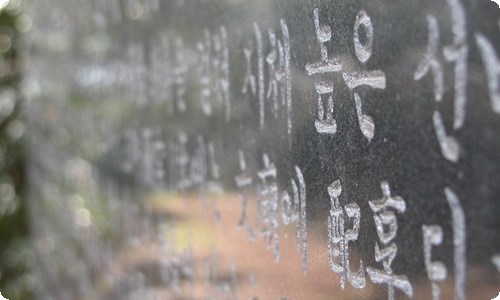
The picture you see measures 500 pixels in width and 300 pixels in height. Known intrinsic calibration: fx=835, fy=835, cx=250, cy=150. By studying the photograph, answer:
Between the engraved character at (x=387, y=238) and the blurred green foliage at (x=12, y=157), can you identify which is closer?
the engraved character at (x=387, y=238)

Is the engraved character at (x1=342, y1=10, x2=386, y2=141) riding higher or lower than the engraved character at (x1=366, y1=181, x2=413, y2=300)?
higher

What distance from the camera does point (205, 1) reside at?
1339mm

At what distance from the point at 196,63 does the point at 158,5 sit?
30 centimetres

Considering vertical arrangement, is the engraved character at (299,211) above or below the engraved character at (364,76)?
below

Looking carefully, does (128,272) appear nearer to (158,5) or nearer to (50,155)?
(158,5)

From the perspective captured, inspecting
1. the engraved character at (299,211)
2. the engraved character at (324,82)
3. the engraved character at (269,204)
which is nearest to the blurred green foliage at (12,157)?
the engraved character at (269,204)

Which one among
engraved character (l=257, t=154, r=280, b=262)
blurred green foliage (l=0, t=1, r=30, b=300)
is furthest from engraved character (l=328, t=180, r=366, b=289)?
blurred green foliage (l=0, t=1, r=30, b=300)

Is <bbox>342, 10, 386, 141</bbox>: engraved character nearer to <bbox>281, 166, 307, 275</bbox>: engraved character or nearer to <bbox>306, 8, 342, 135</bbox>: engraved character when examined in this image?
<bbox>306, 8, 342, 135</bbox>: engraved character

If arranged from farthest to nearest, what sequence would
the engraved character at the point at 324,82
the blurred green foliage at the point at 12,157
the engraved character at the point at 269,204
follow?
the blurred green foliage at the point at 12,157
the engraved character at the point at 269,204
the engraved character at the point at 324,82

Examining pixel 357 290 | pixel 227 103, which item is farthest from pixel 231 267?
pixel 357 290

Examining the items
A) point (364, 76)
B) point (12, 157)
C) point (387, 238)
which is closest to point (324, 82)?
point (364, 76)

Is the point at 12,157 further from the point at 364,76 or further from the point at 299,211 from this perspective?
the point at 364,76

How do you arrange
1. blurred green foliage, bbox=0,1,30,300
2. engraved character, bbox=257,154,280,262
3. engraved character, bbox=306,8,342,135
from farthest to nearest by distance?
blurred green foliage, bbox=0,1,30,300 → engraved character, bbox=257,154,280,262 → engraved character, bbox=306,8,342,135

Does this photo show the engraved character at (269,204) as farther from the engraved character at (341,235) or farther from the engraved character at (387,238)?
the engraved character at (387,238)
